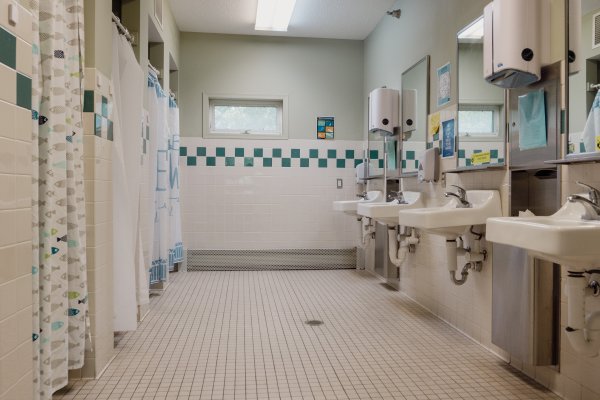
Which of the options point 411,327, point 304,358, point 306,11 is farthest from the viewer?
point 306,11

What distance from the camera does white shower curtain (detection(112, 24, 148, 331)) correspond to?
2527mm

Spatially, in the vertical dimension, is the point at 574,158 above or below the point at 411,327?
above

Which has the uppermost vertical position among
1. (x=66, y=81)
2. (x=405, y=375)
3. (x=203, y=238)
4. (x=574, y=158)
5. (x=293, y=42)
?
(x=293, y=42)

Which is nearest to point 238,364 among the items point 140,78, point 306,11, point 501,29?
point 140,78

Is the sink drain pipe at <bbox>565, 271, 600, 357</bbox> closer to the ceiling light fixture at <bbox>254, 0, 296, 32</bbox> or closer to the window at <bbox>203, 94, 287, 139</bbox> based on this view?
the ceiling light fixture at <bbox>254, 0, 296, 32</bbox>

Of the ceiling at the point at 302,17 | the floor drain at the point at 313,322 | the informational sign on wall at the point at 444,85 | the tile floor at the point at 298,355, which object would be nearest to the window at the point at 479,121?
the informational sign on wall at the point at 444,85

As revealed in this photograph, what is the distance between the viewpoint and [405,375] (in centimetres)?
232

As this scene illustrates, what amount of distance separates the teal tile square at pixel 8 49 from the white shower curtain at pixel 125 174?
41.7 inches

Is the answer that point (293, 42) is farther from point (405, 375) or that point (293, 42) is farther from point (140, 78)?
point (405, 375)

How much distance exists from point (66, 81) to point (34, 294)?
86 centimetres

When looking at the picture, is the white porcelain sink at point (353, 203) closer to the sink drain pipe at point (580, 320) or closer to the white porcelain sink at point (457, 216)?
the white porcelain sink at point (457, 216)

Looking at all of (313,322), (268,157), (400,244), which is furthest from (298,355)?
(268,157)

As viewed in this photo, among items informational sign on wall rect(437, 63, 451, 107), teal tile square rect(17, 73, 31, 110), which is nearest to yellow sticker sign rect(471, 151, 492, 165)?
informational sign on wall rect(437, 63, 451, 107)

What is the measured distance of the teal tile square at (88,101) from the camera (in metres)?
2.16
